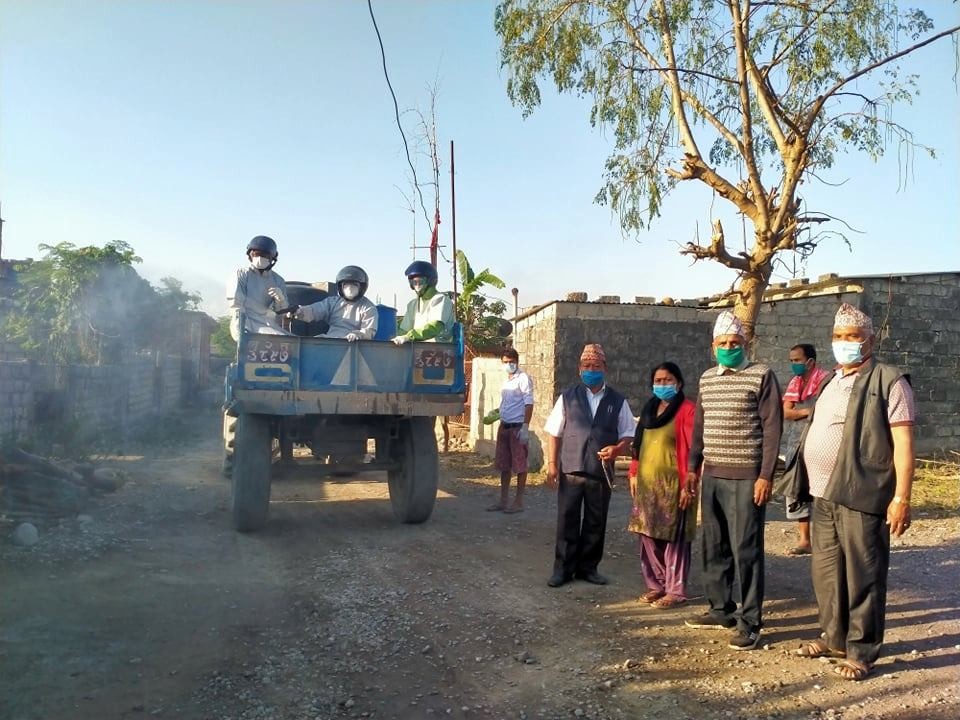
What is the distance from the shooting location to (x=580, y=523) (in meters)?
5.38

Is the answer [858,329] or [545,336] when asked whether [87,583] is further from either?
[545,336]

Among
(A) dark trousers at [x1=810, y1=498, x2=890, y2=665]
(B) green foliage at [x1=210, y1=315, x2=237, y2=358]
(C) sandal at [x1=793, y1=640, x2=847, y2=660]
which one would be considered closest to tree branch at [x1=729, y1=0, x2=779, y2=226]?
(A) dark trousers at [x1=810, y1=498, x2=890, y2=665]

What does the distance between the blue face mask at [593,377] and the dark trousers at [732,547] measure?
1088 mm

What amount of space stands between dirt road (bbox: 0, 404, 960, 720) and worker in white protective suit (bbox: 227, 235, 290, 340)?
1487 millimetres

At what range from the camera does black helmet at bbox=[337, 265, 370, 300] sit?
7.24 metres

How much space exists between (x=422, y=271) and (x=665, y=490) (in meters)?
3.55

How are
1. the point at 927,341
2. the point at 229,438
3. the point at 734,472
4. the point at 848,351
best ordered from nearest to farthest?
1. the point at 848,351
2. the point at 734,472
3. the point at 229,438
4. the point at 927,341

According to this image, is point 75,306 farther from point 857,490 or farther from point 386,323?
point 857,490

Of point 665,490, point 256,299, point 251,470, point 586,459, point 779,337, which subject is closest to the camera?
point 665,490

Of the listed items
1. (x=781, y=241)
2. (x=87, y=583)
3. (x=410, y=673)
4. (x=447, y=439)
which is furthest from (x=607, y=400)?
(x=447, y=439)

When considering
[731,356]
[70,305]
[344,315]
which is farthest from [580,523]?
[70,305]

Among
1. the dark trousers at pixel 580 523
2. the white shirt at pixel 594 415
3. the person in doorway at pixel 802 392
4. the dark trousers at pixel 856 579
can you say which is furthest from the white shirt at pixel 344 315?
the dark trousers at pixel 856 579

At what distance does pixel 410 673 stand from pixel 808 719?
186cm

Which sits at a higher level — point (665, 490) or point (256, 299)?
point (256, 299)
